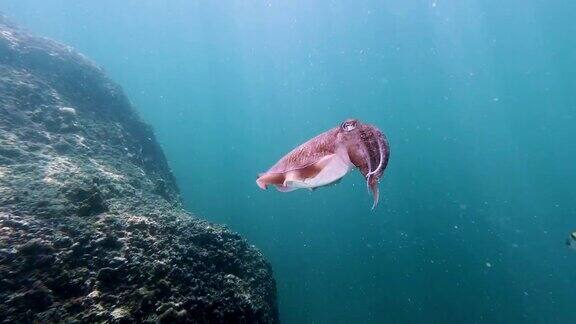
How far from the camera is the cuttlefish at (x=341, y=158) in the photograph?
1.80m

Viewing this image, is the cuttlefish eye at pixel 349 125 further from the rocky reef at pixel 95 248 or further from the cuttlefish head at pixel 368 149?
the rocky reef at pixel 95 248

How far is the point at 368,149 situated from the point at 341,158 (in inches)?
6.6

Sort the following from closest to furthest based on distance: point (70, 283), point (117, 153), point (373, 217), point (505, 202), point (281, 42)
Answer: point (70, 283)
point (117, 153)
point (373, 217)
point (505, 202)
point (281, 42)

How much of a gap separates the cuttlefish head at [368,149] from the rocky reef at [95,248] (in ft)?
7.65

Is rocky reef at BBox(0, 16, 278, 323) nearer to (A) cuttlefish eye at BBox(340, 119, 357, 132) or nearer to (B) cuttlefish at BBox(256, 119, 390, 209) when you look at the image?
(B) cuttlefish at BBox(256, 119, 390, 209)

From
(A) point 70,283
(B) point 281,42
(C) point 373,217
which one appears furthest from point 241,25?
(A) point 70,283

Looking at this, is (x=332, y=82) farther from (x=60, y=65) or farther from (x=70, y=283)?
(x=70, y=283)

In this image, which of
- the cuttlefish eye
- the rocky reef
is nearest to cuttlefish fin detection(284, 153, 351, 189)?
the cuttlefish eye

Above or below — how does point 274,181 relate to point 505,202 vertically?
above

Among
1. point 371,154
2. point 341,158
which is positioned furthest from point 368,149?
point 341,158

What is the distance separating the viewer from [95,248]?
12.1 ft

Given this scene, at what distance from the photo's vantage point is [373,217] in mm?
44156

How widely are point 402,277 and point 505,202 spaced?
46.0 m

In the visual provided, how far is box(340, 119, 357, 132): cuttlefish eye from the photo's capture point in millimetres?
1925
